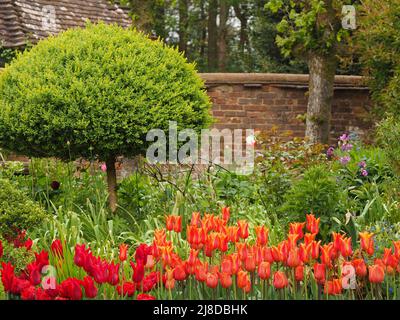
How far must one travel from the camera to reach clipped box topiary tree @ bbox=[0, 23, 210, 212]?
21.7ft

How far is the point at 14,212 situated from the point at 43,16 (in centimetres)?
1318

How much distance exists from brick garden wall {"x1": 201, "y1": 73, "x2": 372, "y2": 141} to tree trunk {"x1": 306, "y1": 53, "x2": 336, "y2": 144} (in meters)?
0.70

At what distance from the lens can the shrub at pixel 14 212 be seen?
5137 millimetres

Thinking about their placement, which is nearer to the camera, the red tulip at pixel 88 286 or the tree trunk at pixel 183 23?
the red tulip at pixel 88 286

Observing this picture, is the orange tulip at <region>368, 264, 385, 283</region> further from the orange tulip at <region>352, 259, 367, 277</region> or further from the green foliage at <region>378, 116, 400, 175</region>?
the green foliage at <region>378, 116, 400, 175</region>

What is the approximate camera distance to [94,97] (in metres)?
6.63

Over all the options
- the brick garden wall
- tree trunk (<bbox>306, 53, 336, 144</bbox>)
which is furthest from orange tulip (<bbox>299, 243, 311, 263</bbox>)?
the brick garden wall

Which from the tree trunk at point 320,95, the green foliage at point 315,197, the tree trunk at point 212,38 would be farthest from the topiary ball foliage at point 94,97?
the tree trunk at point 212,38

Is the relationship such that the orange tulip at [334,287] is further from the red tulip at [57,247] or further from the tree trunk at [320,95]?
the tree trunk at [320,95]

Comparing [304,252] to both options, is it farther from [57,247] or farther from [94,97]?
[94,97]

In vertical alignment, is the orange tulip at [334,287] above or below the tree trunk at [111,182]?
below

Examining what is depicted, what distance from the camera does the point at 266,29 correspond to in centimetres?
1916
